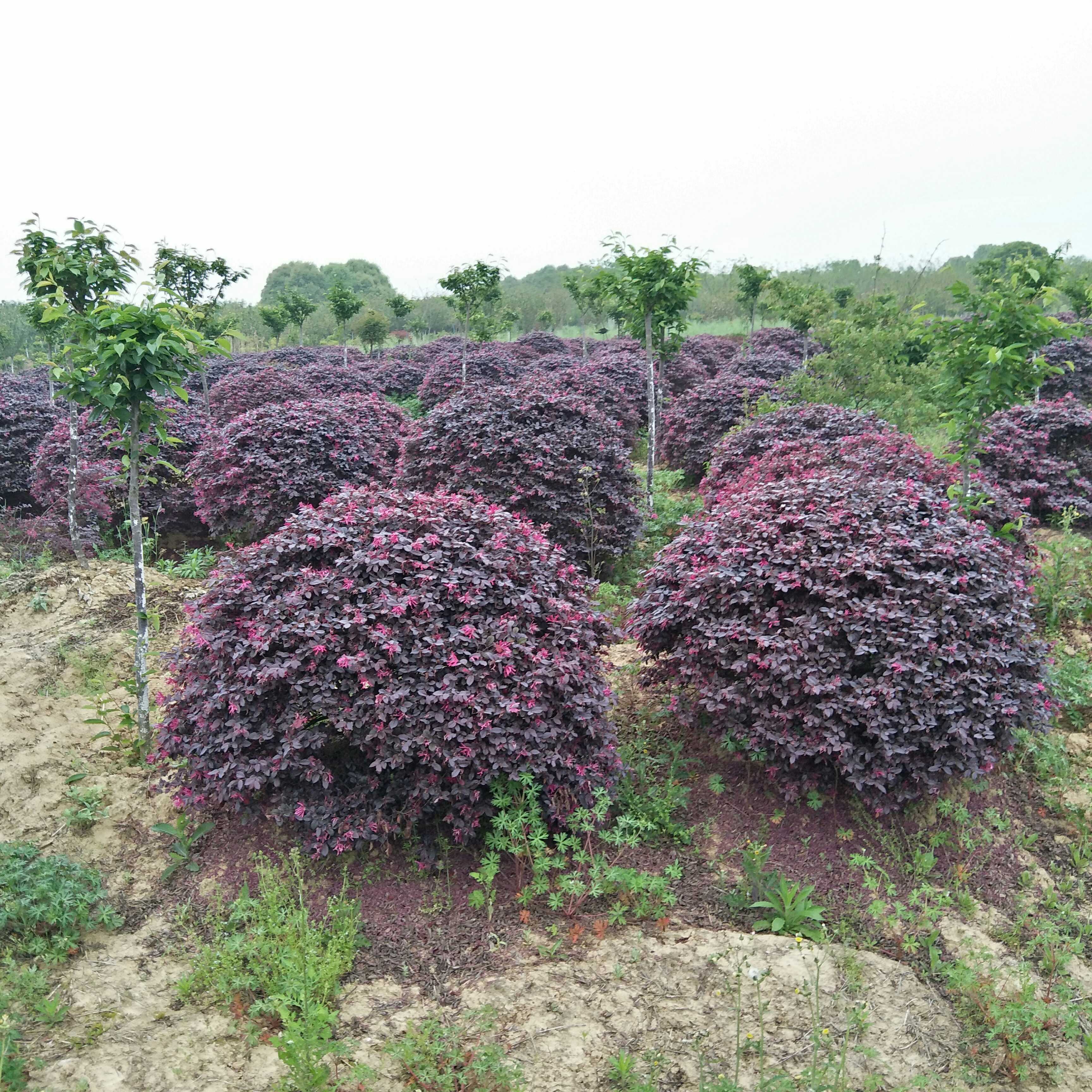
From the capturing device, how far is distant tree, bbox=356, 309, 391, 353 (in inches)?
1035

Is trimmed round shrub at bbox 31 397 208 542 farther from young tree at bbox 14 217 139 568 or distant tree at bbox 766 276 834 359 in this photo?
distant tree at bbox 766 276 834 359

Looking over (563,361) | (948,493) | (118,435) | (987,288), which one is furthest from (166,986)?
(563,361)

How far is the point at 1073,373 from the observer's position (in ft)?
41.2

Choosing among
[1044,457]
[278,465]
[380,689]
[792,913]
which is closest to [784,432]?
[1044,457]

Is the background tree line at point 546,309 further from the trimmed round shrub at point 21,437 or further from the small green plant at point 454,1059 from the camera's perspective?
the small green plant at point 454,1059

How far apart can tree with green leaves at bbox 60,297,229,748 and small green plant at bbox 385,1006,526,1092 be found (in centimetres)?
264

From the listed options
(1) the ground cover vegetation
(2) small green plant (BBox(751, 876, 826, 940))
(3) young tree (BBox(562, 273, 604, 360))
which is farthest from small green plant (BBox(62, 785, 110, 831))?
(3) young tree (BBox(562, 273, 604, 360))

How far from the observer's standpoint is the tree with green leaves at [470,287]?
16.3 metres

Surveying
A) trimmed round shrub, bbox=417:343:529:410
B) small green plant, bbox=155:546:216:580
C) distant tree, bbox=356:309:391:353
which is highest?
distant tree, bbox=356:309:391:353

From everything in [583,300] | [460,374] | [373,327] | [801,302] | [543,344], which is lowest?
[460,374]

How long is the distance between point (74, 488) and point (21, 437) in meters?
3.05

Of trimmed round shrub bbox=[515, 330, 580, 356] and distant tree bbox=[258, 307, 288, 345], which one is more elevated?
distant tree bbox=[258, 307, 288, 345]

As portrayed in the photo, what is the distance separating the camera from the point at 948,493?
17.9 feet

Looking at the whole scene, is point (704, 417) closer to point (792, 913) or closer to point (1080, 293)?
point (792, 913)
